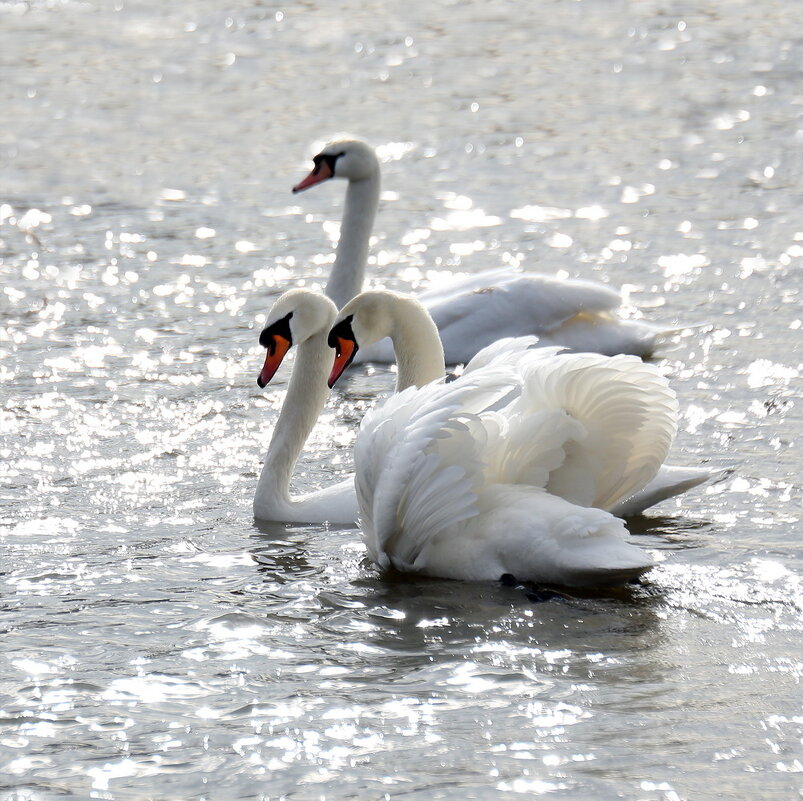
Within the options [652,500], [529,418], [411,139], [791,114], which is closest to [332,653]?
[529,418]

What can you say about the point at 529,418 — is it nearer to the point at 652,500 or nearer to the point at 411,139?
the point at 652,500

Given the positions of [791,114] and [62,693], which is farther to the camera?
[791,114]

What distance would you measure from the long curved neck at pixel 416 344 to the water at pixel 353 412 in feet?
2.35

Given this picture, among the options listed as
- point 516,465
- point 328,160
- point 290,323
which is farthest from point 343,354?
point 328,160

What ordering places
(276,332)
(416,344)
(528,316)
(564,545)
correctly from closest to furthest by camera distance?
(564,545) < (416,344) < (276,332) < (528,316)

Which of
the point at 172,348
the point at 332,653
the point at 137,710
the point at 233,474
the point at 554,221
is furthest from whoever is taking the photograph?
the point at 554,221

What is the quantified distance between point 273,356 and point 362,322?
0.41 meters

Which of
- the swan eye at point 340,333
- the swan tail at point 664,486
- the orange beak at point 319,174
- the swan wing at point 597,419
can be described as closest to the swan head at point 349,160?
the orange beak at point 319,174

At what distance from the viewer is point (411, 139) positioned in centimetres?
1320

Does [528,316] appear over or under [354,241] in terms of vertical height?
under

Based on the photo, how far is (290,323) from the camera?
6.62 meters

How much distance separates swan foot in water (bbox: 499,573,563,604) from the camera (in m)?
5.34

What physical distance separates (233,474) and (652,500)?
5.88 ft

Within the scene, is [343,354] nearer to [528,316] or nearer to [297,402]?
[297,402]
